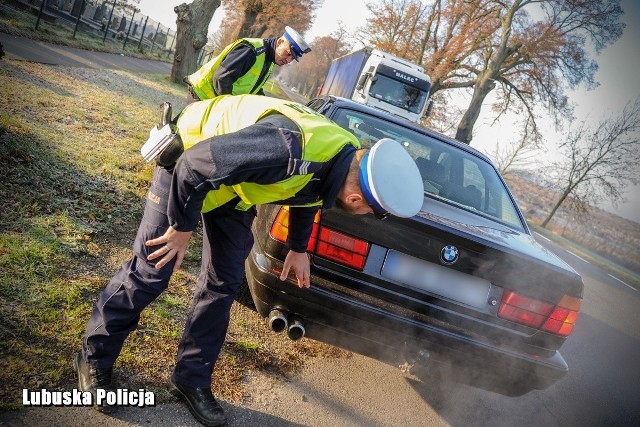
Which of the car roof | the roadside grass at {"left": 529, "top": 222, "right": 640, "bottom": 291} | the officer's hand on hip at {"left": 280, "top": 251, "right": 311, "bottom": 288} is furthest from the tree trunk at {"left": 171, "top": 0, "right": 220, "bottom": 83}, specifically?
the roadside grass at {"left": 529, "top": 222, "right": 640, "bottom": 291}

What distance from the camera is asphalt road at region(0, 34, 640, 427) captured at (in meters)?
1.91

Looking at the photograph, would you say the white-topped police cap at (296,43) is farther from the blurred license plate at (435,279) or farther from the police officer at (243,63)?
the blurred license plate at (435,279)

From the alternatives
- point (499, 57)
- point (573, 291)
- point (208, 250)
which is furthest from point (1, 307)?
point (499, 57)

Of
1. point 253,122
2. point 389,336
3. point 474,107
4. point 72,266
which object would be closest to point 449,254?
point 389,336

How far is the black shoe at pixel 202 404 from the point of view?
1924 millimetres

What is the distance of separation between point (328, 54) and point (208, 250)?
6711 centimetres

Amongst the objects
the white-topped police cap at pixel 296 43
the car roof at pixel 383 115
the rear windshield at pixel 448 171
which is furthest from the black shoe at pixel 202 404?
the white-topped police cap at pixel 296 43

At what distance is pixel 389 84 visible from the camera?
Result: 15062mm

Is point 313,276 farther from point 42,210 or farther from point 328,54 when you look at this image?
point 328,54

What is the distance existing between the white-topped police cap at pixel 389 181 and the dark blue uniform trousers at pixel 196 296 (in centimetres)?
70

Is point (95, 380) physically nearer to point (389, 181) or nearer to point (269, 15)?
point (389, 181)

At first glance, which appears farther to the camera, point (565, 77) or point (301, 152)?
point (565, 77)

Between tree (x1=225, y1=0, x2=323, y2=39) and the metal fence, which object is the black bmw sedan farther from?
tree (x1=225, y1=0, x2=323, y2=39)

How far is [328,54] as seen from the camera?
63.8 metres
